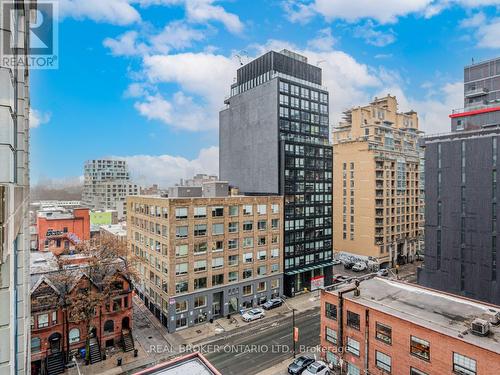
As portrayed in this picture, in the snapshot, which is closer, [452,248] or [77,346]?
[77,346]

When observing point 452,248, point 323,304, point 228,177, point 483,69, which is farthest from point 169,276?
point 483,69

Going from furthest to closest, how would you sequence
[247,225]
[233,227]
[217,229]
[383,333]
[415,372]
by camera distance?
1. [247,225]
2. [233,227]
3. [217,229]
4. [383,333]
5. [415,372]

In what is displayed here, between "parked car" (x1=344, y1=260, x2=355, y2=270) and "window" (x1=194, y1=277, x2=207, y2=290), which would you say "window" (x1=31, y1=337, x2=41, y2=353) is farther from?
"parked car" (x1=344, y1=260, x2=355, y2=270)

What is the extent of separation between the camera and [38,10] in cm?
1027

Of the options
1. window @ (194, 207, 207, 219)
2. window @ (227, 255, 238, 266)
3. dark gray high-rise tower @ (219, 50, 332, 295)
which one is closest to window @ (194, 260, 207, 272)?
window @ (227, 255, 238, 266)

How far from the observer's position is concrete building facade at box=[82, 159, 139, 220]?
160m

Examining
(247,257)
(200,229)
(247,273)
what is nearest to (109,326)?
(200,229)

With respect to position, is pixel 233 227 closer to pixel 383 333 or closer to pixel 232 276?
pixel 232 276

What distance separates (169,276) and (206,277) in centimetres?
580

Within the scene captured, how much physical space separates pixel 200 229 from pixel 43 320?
831 inches

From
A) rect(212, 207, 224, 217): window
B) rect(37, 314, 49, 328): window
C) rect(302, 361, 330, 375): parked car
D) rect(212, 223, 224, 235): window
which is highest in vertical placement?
rect(212, 207, 224, 217): window

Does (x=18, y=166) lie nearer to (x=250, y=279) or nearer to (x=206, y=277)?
(x=206, y=277)

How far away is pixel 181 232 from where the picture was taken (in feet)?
143

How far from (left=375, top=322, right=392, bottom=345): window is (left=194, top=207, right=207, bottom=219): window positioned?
2696 cm
